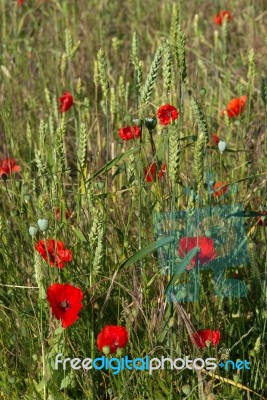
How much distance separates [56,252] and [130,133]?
349 mm

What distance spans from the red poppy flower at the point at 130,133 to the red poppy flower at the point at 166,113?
0.20 feet

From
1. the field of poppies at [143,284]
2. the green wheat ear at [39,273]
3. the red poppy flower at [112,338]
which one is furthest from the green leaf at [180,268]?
the green wheat ear at [39,273]

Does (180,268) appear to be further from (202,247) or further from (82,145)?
(82,145)

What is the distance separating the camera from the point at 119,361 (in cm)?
148

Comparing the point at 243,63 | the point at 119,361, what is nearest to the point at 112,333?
the point at 119,361

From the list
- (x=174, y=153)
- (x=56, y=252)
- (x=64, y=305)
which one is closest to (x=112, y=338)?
(x=64, y=305)

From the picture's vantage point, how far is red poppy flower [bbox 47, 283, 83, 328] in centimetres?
141

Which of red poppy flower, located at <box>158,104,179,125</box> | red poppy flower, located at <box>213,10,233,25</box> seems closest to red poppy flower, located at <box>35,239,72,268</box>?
red poppy flower, located at <box>158,104,179,125</box>

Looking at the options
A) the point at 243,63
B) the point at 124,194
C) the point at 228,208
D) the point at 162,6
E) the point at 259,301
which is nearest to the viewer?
the point at 259,301

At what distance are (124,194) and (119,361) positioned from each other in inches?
33.1

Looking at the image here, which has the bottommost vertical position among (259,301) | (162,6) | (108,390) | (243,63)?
(108,390)

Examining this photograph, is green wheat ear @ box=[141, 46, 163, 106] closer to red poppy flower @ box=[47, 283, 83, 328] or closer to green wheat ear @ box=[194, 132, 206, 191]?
green wheat ear @ box=[194, 132, 206, 191]

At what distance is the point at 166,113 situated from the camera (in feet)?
5.47

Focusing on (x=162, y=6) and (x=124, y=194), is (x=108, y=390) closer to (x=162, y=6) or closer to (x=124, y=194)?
(x=124, y=194)
